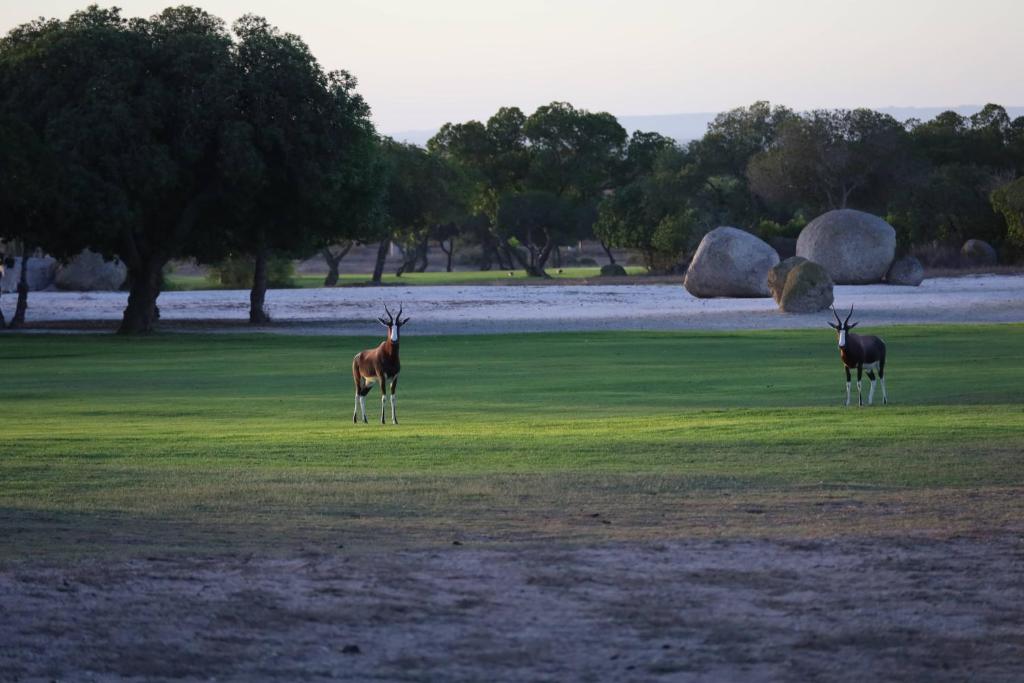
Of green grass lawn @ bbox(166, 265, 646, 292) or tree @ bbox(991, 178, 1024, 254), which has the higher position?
tree @ bbox(991, 178, 1024, 254)

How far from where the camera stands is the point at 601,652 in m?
8.40

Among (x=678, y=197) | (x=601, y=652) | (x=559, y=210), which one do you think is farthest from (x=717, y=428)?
(x=559, y=210)

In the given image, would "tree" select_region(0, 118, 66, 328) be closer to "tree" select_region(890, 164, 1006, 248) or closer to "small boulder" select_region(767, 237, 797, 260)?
"small boulder" select_region(767, 237, 797, 260)

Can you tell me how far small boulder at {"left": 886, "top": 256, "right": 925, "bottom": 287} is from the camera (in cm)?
7519

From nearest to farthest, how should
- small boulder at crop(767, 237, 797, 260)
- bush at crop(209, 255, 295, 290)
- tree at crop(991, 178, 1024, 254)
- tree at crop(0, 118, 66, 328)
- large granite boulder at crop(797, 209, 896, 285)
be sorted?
1. tree at crop(0, 118, 66, 328)
2. large granite boulder at crop(797, 209, 896, 285)
3. tree at crop(991, 178, 1024, 254)
4. small boulder at crop(767, 237, 797, 260)
5. bush at crop(209, 255, 295, 290)

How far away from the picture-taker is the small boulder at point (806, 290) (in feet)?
172

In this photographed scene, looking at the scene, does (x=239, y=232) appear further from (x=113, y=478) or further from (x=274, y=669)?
(x=274, y=669)

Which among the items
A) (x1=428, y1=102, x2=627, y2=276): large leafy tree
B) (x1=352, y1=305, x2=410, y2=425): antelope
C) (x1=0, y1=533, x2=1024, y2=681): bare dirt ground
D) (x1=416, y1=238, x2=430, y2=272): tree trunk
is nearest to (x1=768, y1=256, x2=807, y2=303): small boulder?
(x1=352, y1=305, x2=410, y2=425): antelope

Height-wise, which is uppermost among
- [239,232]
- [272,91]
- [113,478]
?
[272,91]

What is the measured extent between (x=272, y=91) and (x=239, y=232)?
577 cm

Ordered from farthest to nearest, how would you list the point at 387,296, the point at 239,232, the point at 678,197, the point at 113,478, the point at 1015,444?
the point at 678,197 → the point at 387,296 → the point at 239,232 → the point at 1015,444 → the point at 113,478

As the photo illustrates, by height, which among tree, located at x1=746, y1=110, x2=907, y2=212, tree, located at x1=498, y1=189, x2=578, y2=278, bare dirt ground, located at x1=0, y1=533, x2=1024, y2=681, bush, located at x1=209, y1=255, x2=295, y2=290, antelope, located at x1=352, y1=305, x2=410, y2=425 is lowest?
bare dirt ground, located at x1=0, y1=533, x2=1024, y2=681

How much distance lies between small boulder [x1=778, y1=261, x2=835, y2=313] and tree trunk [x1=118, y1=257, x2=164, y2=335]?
20.6m

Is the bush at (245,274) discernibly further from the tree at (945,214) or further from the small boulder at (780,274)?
the small boulder at (780,274)
